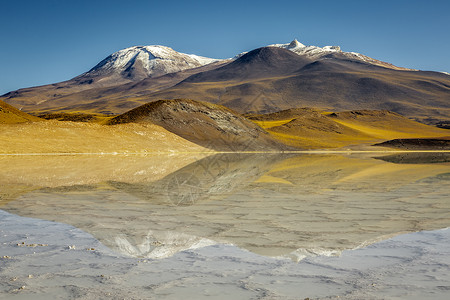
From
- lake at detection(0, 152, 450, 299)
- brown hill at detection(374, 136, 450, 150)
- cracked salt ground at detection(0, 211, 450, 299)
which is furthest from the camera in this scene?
brown hill at detection(374, 136, 450, 150)

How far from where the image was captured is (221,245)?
22.5 ft

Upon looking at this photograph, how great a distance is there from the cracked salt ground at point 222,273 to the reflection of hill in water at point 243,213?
0.45 m

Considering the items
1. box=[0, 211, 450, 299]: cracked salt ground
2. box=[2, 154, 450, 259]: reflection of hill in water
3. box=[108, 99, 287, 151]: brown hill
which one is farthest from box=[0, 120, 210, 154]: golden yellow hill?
box=[0, 211, 450, 299]: cracked salt ground

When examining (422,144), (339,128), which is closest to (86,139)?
(422,144)

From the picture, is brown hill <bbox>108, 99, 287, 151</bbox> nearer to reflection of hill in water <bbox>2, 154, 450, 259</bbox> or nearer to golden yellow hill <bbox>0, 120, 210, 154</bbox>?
golden yellow hill <bbox>0, 120, 210, 154</bbox>

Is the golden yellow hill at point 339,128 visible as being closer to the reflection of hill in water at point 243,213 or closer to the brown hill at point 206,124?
the brown hill at point 206,124

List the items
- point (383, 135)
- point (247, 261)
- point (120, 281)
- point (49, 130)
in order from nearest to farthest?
point (120, 281) → point (247, 261) → point (49, 130) → point (383, 135)

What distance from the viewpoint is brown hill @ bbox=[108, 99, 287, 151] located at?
66.8 meters

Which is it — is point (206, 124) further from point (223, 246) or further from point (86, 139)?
point (223, 246)

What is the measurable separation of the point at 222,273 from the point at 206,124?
66.6 metres

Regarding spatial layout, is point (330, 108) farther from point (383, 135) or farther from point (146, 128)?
point (146, 128)

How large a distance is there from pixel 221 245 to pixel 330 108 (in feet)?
618

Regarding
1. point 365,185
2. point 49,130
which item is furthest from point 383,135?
point 365,185

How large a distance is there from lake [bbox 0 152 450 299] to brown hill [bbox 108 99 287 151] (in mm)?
52001
